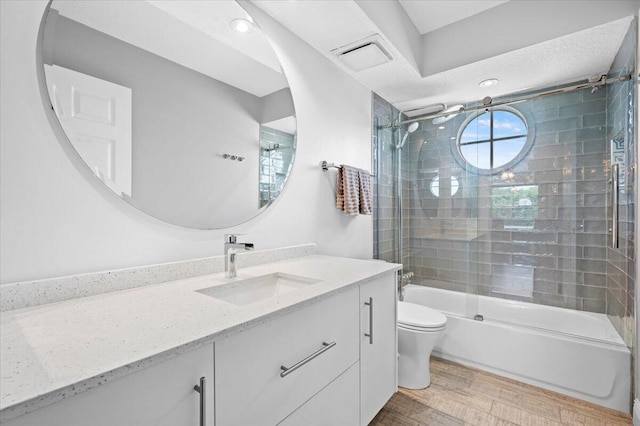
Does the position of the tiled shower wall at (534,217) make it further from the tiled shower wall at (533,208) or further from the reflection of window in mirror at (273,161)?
the reflection of window in mirror at (273,161)

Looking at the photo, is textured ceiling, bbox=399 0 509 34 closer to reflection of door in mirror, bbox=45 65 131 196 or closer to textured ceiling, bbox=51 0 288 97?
textured ceiling, bbox=51 0 288 97

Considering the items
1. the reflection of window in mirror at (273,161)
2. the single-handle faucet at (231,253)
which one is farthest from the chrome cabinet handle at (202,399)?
the reflection of window in mirror at (273,161)

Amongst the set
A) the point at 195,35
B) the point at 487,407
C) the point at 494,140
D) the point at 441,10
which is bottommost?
the point at 487,407

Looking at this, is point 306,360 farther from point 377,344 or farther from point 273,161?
point 273,161

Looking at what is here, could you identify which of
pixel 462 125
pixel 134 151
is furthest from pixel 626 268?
pixel 134 151

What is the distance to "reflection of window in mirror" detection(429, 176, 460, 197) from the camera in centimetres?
274

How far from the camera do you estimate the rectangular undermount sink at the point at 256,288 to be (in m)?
1.22

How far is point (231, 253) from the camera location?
133 cm

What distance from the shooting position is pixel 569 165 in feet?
8.56

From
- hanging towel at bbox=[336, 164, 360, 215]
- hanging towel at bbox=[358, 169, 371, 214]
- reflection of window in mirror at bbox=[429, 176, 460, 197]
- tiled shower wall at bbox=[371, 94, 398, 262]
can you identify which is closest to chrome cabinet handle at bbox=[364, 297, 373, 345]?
hanging towel at bbox=[336, 164, 360, 215]

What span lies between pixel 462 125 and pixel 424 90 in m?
0.46

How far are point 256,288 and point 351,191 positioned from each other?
1.11 m

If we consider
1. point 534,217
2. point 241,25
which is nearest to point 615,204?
point 534,217

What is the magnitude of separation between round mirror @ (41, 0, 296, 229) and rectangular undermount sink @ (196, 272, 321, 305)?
0.32 metres
